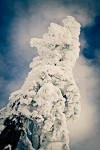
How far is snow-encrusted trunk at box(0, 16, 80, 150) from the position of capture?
23.7m

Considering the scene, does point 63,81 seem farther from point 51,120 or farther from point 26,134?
point 26,134

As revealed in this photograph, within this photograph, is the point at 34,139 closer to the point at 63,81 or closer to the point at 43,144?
the point at 43,144

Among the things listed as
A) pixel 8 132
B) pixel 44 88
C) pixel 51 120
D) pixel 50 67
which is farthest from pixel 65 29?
pixel 8 132

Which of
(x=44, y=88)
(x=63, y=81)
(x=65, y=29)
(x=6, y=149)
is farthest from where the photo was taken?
(x=65, y=29)

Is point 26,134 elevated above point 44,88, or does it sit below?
below

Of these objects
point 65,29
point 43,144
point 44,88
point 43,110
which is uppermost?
point 65,29

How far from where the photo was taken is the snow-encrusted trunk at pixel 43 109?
77.7 feet

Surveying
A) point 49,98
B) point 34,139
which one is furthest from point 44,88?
point 34,139

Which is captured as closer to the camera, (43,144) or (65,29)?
(43,144)

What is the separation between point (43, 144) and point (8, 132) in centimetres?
311

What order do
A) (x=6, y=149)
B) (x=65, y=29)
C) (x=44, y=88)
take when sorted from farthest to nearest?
(x=65, y=29) → (x=44, y=88) → (x=6, y=149)

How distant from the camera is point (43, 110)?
23.7m

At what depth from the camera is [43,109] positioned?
2367 cm

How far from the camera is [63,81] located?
1024 inches
